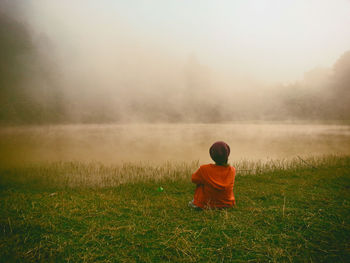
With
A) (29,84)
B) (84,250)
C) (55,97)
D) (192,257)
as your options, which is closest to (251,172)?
(192,257)

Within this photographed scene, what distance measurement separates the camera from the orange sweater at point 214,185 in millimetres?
3994

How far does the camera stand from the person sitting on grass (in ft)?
13.0

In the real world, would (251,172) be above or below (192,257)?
below

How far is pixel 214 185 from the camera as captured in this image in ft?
13.0

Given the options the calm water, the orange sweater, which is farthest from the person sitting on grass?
the calm water

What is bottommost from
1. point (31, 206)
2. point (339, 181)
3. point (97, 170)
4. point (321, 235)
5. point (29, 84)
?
point (97, 170)

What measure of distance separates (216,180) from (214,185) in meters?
0.11

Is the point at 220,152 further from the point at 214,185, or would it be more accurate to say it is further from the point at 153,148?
the point at 153,148

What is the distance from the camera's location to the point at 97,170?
974 centimetres

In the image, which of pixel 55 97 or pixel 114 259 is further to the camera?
pixel 55 97

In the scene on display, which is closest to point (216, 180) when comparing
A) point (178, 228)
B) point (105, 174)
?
point (178, 228)

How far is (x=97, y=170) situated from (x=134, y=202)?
5411 millimetres

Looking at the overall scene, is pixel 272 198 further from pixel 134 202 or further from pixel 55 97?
pixel 55 97

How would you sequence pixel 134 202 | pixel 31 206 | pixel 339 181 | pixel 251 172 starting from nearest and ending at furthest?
1. pixel 31 206
2. pixel 134 202
3. pixel 339 181
4. pixel 251 172
